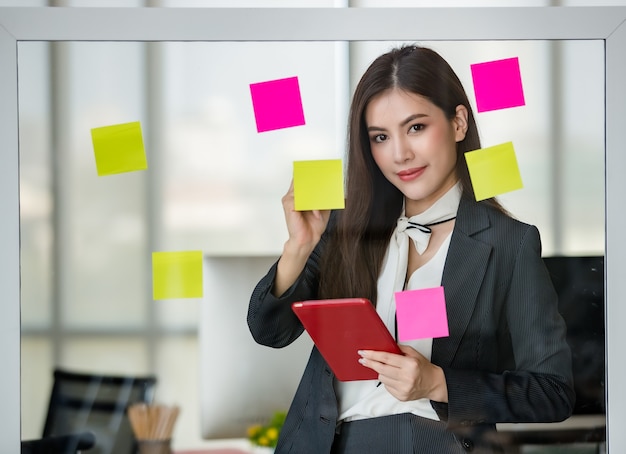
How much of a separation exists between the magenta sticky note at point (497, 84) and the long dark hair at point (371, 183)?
1.3 inches

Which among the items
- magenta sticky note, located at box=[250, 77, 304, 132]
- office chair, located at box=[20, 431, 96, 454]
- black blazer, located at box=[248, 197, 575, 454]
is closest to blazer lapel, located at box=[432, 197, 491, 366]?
black blazer, located at box=[248, 197, 575, 454]

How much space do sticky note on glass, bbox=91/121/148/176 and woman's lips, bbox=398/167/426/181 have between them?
1.62 feet

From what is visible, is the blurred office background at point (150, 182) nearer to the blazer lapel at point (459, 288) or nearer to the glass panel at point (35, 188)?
the glass panel at point (35, 188)

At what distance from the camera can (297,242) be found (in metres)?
1.35

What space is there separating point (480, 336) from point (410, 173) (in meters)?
0.34

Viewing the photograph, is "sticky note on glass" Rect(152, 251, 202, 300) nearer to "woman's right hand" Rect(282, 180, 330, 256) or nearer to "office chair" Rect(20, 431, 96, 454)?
"woman's right hand" Rect(282, 180, 330, 256)

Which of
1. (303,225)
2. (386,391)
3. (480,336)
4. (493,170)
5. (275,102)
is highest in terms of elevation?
(275,102)

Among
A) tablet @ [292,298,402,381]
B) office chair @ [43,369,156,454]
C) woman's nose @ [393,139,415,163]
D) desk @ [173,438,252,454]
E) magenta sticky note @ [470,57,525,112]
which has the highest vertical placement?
magenta sticky note @ [470,57,525,112]

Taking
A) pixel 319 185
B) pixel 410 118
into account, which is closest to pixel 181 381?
pixel 319 185

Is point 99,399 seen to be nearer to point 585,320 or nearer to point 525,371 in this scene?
point 525,371

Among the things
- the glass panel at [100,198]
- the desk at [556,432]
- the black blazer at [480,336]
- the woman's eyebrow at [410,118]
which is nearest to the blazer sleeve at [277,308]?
the black blazer at [480,336]

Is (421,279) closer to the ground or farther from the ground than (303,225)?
closer to the ground

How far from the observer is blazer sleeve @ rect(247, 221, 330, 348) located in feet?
4.40

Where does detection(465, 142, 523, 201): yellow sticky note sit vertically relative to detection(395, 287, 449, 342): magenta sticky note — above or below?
above
